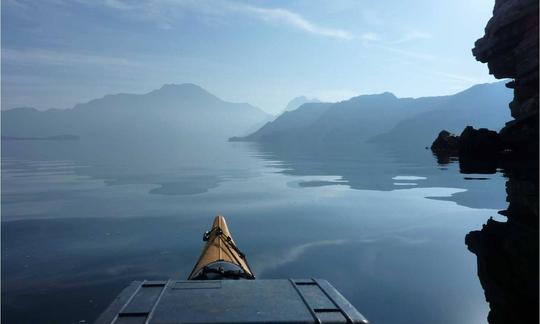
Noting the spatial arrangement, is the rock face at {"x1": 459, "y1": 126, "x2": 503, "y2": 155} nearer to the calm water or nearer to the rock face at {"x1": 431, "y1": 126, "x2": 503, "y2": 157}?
the rock face at {"x1": 431, "y1": 126, "x2": 503, "y2": 157}

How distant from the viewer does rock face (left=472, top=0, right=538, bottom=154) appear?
4575 centimetres

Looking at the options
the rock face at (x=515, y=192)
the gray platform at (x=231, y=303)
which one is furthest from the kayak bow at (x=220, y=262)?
the rock face at (x=515, y=192)

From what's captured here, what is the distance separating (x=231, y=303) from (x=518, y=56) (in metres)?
56.0

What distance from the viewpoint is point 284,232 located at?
1589cm

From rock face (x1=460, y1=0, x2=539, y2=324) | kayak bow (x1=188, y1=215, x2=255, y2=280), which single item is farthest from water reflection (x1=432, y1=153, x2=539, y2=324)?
kayak bow (x1=188, y1=215, x2=255, y2=280)

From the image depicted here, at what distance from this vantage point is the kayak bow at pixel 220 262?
747 cm

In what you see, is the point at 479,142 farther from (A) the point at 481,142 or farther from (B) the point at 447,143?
(B) the point at 447,143

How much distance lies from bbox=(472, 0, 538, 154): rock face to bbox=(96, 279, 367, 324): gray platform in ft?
167

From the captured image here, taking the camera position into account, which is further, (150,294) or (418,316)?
(418,316)

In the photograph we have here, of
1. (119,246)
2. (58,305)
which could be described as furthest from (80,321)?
(119,246)

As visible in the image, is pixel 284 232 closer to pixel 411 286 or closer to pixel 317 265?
pixel 317 265

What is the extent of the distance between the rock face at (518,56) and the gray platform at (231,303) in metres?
50.8

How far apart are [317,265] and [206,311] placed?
8.04 m

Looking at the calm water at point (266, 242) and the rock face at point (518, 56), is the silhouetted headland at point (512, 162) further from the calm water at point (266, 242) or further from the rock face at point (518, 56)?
the calm water at point (266, 242)
